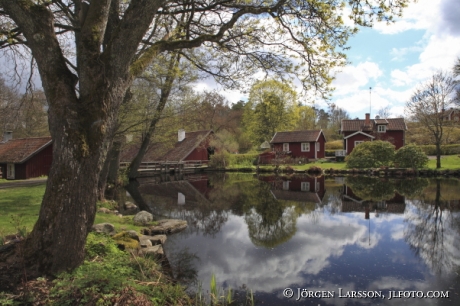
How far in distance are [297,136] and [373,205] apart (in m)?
25.9

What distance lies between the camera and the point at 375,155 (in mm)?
25516

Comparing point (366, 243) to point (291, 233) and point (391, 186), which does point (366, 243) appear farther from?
point (391, 186)

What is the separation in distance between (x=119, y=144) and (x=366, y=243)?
12.9 meters

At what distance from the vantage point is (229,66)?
303 inches

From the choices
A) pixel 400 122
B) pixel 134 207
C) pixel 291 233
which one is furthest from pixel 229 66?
pixel 400 122

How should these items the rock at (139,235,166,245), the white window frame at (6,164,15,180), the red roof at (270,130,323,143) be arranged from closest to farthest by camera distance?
the rock at (139,235,166,245) → the white window frame at (6,164,15,180) → the red roof at (270,130,323,143)

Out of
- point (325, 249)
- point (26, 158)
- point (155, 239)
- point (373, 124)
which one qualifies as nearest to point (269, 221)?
point (325, 249)

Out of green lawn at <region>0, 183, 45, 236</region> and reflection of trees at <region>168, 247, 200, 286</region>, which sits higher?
green lawn at <region>0, 183, 45, 236</region>

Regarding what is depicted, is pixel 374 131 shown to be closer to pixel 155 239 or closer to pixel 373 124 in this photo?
pixel 373 124

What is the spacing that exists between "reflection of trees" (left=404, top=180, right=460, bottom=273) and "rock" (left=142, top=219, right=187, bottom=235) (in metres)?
6.25

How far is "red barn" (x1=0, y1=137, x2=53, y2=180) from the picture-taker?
2358cm

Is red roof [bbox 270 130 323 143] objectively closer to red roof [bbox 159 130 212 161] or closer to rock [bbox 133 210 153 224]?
red roof [bbox 159 130 212 161]

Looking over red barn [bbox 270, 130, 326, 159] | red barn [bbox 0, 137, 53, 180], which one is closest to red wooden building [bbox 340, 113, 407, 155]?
red barn [bbox 270, 130, 326, 159]

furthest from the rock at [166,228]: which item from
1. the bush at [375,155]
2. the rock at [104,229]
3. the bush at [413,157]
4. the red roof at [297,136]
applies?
the red roof at [297,136]
